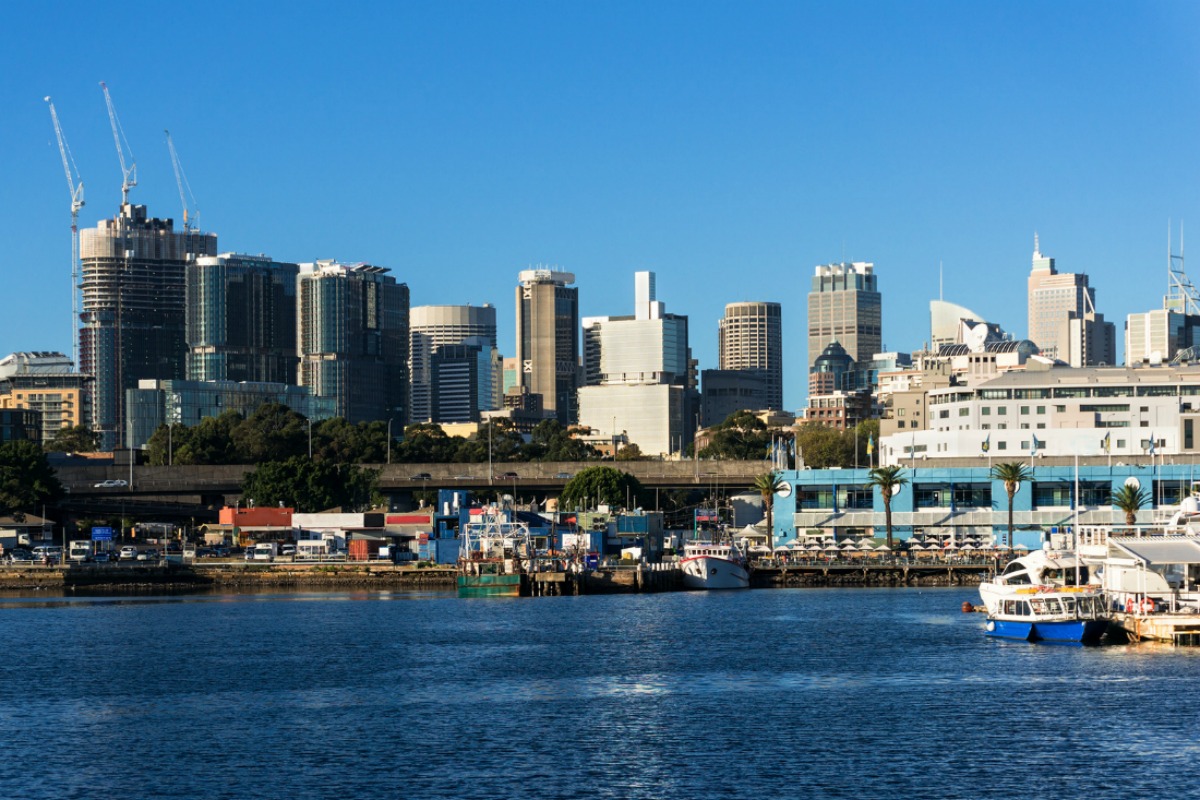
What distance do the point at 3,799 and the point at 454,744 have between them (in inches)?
785

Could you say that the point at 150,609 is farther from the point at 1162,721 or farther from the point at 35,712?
the point at 1162,721

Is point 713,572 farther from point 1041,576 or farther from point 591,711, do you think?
point 591,711

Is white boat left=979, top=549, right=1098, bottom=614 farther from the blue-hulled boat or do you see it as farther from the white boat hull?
the white boat hull

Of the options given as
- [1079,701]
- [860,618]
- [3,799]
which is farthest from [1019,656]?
[3,799]

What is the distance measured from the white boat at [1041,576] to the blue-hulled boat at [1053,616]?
1.47m

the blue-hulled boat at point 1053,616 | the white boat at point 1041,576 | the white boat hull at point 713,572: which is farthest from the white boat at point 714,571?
the blue-hulled boat at point 1053,616

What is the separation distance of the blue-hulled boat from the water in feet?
8.73

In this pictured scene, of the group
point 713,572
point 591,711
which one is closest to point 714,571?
point 713,572

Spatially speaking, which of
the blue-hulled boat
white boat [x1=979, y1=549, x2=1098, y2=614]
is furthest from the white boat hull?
the blue-hulled boat

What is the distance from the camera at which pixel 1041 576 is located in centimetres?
13062

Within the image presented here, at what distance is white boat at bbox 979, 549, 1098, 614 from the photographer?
128 metres

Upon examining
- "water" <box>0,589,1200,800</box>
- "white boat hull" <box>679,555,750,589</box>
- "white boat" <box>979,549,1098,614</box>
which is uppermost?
"white boat" <box>979,549,1098,614</box>

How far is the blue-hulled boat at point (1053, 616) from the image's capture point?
119000 mm

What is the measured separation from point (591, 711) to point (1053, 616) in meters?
41.3
